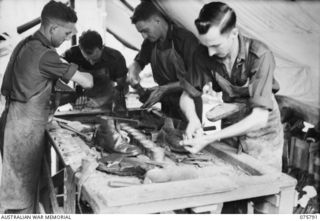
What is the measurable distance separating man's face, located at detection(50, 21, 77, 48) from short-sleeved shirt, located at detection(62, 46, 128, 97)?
85mm

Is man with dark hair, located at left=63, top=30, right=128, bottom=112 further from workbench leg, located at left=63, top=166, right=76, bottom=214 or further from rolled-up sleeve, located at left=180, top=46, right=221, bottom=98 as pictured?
workbench leg, located at left=63, top=166, right=76, bottom=214

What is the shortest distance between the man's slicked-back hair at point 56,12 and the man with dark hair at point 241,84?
0.79 metres

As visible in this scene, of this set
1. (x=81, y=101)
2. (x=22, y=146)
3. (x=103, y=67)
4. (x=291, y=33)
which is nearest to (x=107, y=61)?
(x=103, y=67)


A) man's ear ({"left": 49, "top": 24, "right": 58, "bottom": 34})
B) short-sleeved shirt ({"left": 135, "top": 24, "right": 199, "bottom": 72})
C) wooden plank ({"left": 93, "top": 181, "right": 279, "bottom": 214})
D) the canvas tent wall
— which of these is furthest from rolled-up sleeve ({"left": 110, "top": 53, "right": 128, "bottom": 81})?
wooden plank ({"left": 93, "top": 181, "right": 279, "bottom": 214})

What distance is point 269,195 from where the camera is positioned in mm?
1565

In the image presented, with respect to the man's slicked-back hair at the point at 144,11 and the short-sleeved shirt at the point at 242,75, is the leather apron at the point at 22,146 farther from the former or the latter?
the short-sleeved shirt at the point at 242,75

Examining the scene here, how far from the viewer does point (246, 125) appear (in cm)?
184

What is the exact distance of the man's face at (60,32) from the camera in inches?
88.3

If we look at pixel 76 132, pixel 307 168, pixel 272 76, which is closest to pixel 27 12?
pixel 76 132

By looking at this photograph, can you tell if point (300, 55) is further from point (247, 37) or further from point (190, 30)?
point (190, 30)

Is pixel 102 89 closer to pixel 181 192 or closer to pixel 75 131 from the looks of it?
pixel 75 131

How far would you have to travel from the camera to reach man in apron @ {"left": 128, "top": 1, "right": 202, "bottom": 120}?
2.28m

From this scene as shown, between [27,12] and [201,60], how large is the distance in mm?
1023

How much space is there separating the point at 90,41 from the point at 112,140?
81 cm
